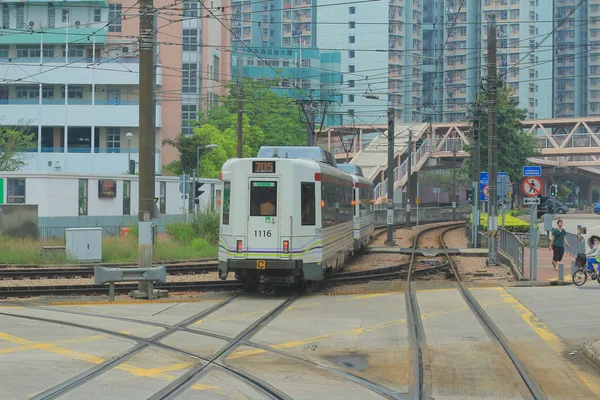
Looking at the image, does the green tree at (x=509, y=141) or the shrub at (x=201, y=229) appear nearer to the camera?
the shrub at (x=201, y=229)

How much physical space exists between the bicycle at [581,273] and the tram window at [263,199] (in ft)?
26.1

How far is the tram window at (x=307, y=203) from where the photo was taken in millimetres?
19078

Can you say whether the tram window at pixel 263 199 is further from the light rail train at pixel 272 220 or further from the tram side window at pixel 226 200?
the tram side window at pixel 226 200

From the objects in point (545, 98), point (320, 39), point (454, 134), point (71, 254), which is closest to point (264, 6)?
point (320, 39)

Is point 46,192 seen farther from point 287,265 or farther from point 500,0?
point 500,0

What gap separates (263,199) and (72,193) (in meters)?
19.9

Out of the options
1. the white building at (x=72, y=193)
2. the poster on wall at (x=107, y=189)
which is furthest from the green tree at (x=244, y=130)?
the poster on wall at (x=107, y=189)

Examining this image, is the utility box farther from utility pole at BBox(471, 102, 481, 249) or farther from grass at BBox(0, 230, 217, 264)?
utility pole at BBox(471, 102, 481, 249)

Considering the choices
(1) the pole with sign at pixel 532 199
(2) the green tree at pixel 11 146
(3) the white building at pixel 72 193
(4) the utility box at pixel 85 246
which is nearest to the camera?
(1) the pole with sign at pixel 532 199

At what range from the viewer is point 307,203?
1920 cm

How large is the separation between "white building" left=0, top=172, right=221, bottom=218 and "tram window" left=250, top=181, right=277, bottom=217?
15.7 metres

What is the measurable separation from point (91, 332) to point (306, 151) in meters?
10.0

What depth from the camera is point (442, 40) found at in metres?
135

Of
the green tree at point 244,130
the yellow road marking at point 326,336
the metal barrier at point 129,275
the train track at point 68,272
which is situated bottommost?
the train track at point 68,272
